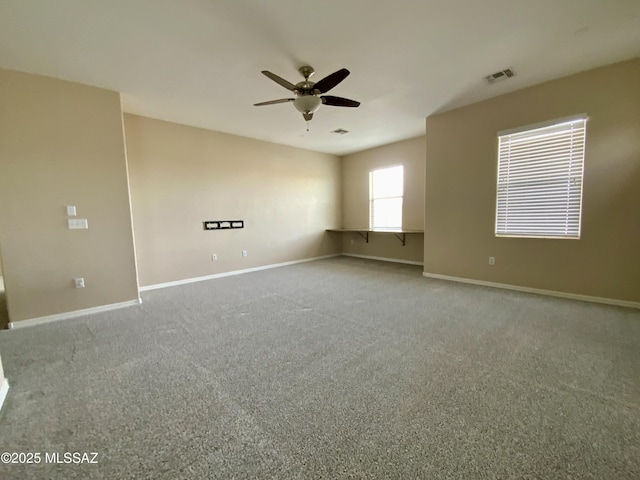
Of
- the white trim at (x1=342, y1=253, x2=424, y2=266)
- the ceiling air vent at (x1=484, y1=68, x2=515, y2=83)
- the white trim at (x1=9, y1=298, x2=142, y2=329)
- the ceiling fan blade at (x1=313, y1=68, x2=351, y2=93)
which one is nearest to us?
the ceiling fan blade at (x1=313, y1=68, x2=351, y2=93)

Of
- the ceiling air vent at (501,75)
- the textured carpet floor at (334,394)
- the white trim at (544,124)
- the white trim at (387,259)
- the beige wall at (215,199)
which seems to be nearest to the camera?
the textured carpet floor at (334,394)

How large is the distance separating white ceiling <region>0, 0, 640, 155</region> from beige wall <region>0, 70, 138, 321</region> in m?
0.32

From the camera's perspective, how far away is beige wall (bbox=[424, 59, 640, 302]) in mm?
3027

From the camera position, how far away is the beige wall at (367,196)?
581 cm

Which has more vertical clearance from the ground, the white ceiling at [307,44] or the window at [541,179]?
the white ceiling at [307,44]

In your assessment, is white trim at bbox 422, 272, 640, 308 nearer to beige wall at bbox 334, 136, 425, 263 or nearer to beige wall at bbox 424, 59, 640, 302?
beige wall at bbox 424, 59, 640, 302

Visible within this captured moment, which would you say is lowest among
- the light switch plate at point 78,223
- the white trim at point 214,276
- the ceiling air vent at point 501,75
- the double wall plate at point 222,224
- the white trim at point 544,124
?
the white trim at point 214,276

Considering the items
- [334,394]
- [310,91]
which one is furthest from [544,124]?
[334,394]

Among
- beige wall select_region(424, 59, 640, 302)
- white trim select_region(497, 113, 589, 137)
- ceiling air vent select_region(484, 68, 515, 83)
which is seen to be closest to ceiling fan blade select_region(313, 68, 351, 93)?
ceiling air vent select_region(484, 68, 515, 83)

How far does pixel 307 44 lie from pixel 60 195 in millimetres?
3322

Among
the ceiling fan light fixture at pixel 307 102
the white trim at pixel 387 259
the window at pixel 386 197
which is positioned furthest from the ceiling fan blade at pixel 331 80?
the white trim at pixel 387 259

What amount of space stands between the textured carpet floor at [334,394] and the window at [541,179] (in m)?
1.16

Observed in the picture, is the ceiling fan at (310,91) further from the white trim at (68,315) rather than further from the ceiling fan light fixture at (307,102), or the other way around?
the white trim at (68,315)

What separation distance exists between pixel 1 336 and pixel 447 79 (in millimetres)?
5755
